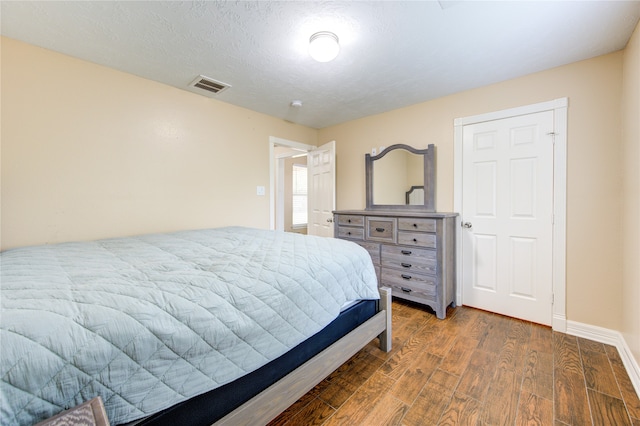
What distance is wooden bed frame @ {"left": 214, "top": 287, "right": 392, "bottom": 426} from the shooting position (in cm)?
102

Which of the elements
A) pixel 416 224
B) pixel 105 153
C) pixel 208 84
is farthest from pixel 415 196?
pixel 105 153

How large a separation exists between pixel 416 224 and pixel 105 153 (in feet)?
9.42

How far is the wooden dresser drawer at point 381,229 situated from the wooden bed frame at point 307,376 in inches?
38.5

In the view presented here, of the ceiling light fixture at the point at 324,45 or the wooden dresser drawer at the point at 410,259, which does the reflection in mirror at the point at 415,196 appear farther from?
the ceiling light fixture at the point at 324,45

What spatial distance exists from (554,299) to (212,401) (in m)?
2.70

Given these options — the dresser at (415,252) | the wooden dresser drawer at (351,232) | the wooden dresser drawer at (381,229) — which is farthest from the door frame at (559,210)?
the wooden dresser drawer at (351,232)

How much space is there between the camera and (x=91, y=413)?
1.96 feet

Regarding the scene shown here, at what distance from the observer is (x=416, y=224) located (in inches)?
100

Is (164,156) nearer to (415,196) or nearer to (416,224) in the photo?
(416,224)

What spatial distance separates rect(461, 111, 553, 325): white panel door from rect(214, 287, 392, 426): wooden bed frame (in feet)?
4.53

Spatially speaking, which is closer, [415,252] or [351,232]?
[415,252]

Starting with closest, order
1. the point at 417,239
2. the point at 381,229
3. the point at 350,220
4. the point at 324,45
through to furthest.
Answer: the point at 324,45, the point at 417,239, the point at 381,229, the point at 350,220

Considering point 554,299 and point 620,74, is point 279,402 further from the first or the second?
point 620,74

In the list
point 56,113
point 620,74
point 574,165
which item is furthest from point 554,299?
point 56,113
